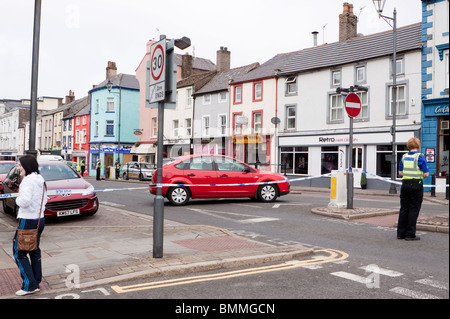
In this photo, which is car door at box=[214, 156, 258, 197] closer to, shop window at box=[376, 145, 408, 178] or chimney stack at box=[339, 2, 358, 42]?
shop window at box=[376, 145, 408, 178]

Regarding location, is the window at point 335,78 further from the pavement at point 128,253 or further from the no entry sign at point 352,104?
the pavement at point 128,253

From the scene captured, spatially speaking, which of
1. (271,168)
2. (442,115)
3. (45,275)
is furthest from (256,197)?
(271,168)

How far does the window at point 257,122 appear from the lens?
111ft

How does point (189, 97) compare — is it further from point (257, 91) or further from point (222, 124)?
point (257, 91)

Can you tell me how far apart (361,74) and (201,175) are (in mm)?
17038

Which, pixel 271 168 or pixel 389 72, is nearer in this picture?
pixel 389 72

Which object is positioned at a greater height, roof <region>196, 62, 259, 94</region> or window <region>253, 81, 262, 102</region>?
roof <region>196, 62, 259, 94</region>

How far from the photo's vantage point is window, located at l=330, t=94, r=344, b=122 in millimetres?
28391

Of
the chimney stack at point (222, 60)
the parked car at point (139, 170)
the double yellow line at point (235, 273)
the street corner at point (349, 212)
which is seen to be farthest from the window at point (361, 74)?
the double yellow line at point (235, 273)

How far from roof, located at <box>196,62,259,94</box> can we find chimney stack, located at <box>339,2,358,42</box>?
29.5 feet

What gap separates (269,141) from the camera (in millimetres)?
33062

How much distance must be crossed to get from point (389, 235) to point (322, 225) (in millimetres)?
1682

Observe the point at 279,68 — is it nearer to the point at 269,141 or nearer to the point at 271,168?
the point at 269,141

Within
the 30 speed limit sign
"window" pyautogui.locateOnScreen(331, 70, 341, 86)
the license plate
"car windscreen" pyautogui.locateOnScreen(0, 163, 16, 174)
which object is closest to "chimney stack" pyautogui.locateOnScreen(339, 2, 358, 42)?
"window" pyautogui.locateOnScreen(331, 70, 341, 86)
